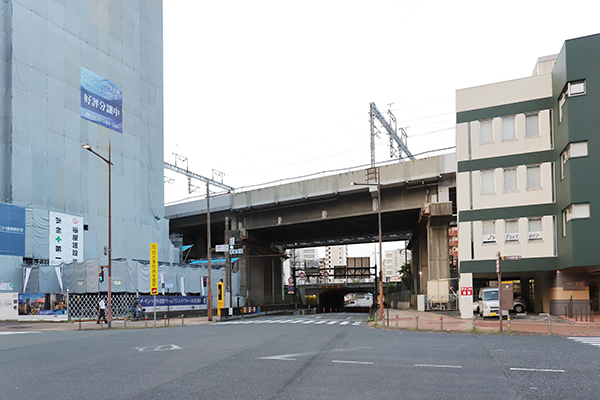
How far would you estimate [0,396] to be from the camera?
10.3 m

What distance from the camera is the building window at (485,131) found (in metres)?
36.2

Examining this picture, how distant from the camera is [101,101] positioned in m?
55.8

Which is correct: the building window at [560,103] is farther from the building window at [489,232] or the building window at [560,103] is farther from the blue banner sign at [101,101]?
the blue banner sign at [101,101]

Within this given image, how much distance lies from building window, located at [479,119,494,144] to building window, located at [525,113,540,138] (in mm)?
2274

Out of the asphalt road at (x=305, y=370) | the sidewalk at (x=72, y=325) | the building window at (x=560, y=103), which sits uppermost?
the building window at (x=560, y=103)

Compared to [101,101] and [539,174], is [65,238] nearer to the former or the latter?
[101,101]

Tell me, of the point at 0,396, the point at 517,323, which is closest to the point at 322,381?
the point at 0,396

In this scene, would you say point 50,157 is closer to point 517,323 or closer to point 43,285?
point 43,285

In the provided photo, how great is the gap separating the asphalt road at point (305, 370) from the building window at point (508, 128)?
18916 millimetres

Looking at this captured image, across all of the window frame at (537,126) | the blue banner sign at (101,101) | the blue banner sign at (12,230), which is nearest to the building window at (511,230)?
the window frame at (537,126)

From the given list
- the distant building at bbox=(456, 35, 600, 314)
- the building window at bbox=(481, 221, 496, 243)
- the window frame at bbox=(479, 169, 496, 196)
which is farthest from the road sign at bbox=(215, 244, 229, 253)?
the window frame at bbox=(479, 169, 496, 196)

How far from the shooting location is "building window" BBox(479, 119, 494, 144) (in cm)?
3625

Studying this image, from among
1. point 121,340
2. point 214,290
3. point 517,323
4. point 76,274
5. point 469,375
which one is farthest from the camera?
point 214,290

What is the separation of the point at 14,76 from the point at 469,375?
156 feet
